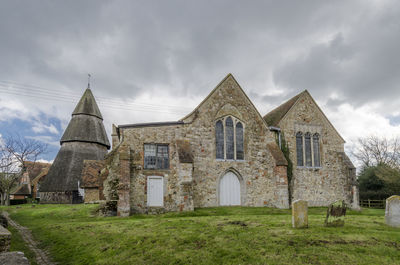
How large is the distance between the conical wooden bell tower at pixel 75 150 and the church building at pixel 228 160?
75.6 feet

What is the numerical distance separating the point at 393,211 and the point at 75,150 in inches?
1638

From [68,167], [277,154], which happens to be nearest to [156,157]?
[277,154]

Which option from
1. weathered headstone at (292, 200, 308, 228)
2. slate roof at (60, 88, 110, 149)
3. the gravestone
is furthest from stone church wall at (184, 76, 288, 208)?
slate roof at (60, 88, 110, 149)

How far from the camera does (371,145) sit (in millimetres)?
44844

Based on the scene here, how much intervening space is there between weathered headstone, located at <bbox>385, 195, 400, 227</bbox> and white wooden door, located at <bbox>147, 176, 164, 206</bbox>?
13.4 m

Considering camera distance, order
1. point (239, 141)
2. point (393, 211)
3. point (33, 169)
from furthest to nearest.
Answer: point (33, 169) < point (239, 141) < point (393, 211)

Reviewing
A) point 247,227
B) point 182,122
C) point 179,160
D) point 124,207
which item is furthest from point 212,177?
point 247,227

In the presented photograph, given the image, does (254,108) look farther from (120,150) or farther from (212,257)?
(212,257)

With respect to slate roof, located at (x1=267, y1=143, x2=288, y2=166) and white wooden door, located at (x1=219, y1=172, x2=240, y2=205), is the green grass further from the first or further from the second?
slate roof, located at (x1=267, y1=143, x2=288, y2=166)

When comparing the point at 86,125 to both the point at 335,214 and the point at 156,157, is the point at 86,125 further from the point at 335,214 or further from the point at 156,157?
the point at 335,214

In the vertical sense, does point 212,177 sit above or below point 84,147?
below

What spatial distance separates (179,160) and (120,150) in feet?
14.2

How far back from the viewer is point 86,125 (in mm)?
43938

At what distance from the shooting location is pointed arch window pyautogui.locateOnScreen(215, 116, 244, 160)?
21.4m
